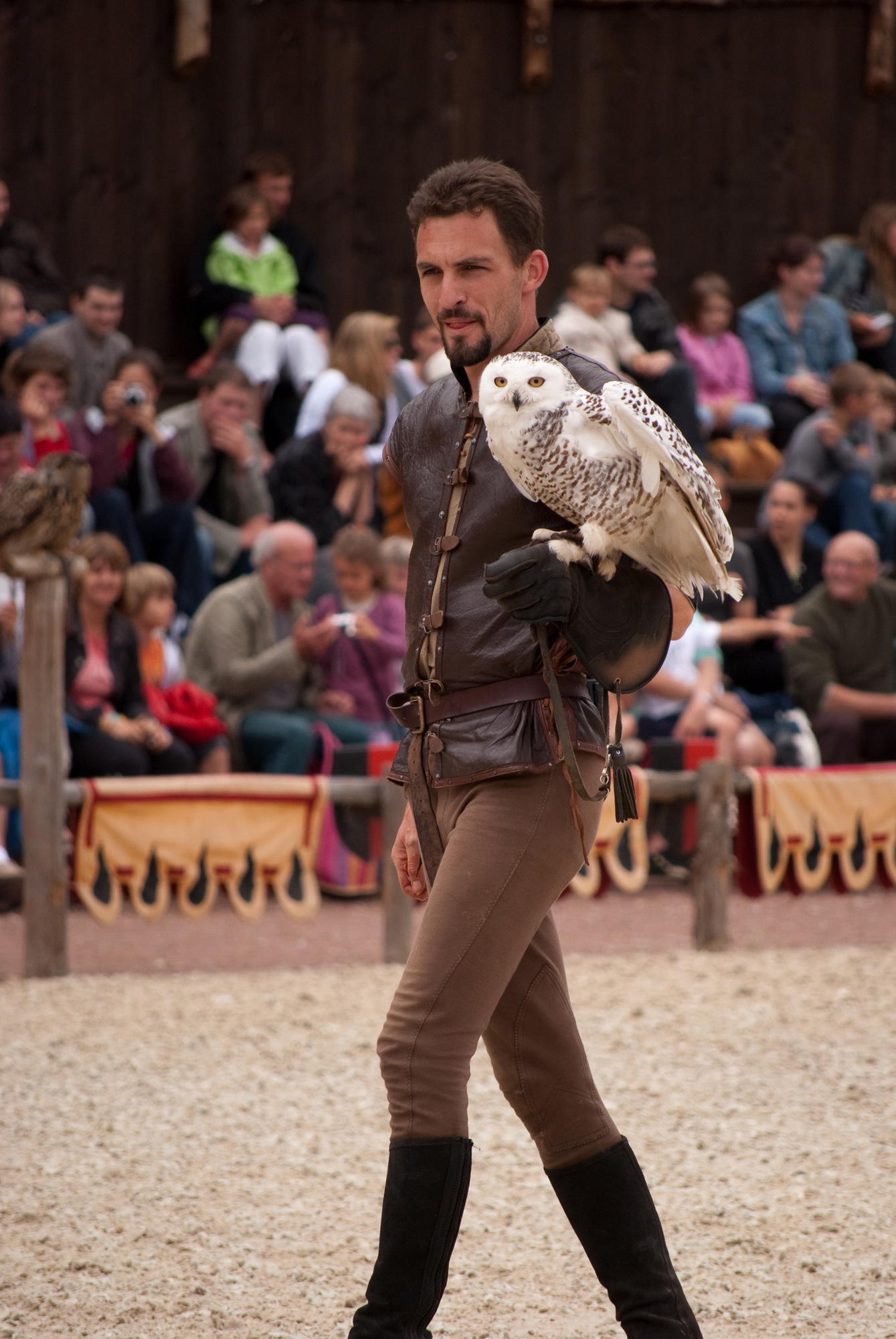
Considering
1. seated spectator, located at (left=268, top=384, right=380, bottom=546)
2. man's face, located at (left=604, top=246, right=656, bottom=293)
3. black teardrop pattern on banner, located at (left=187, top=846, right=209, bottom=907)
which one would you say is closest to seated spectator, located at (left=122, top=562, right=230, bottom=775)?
black teardrop pattern on banner, located at (left=187, top=846, right=209, bottom=907)

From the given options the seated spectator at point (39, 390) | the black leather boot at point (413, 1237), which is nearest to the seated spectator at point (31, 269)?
the seated spectator at point (39, 390)

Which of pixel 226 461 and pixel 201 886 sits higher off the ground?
A: pixel 226 461

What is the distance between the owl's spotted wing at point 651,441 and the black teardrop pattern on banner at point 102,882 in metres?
3.36

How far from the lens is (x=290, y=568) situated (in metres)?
6.35

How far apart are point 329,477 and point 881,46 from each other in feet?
17.1

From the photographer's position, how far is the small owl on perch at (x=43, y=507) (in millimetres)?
4953

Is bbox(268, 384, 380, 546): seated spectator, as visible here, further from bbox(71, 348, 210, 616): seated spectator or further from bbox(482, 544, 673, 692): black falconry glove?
bbox(482, 544, 673, 692): black falconry glove

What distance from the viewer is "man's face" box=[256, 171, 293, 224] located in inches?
331

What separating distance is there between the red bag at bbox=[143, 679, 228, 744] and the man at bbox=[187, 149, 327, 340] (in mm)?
2734

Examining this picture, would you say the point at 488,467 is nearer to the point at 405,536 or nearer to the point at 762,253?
the point at 405,536

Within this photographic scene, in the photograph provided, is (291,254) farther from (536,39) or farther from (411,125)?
(536,39)

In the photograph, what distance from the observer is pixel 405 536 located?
7305 millimetres

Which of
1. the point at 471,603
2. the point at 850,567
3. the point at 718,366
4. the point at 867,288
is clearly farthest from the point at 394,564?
the point at 867,288

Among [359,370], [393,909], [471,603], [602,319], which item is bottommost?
[393,909]
